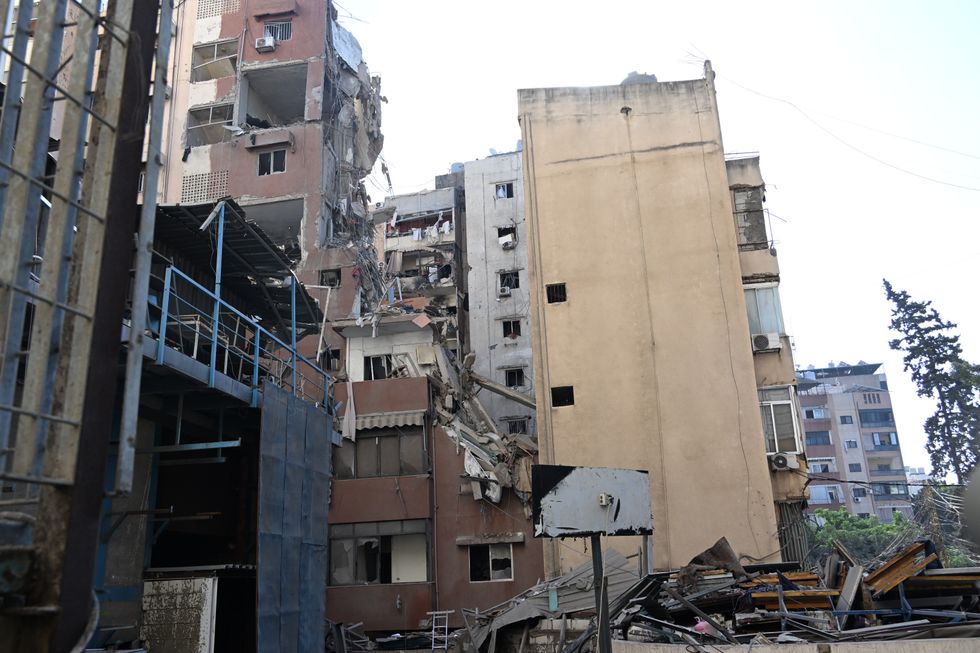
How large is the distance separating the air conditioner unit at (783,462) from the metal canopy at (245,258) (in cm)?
1271

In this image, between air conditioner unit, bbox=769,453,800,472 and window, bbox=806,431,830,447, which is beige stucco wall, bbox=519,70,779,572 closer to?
air conditioner unit, bbox=769,453,800,472

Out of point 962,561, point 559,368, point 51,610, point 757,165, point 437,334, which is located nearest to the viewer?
point 51,610

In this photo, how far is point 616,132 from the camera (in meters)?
24.9

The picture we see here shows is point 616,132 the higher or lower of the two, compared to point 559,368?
higher

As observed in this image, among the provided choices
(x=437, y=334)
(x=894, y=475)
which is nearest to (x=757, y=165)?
(x=437, y=334)

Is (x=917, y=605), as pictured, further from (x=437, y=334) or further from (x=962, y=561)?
(x=962, y=561)

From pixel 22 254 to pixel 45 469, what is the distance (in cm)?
130

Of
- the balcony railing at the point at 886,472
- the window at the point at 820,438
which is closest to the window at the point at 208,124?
the window at the point at 820,438

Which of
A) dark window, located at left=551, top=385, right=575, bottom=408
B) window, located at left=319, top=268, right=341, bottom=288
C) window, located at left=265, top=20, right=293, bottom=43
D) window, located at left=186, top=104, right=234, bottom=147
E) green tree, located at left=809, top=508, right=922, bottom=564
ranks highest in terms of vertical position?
window, located at left=265, top=20, right=293, bottom=43

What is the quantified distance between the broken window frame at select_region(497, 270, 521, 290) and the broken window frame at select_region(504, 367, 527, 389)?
4.68 m

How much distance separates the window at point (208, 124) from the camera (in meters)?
38.4

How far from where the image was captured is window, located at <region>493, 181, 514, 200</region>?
44.7 m

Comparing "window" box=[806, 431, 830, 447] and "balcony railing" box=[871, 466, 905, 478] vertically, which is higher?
"window" box=[806, 431, 830, 447]

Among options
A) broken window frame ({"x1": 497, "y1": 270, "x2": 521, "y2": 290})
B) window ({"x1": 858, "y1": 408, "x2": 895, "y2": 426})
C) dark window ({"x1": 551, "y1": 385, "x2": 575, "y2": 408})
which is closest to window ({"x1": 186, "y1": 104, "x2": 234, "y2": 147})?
broken window frame ({"x1": 497, "y1": 270, "x2": 521, "y2": 290})
